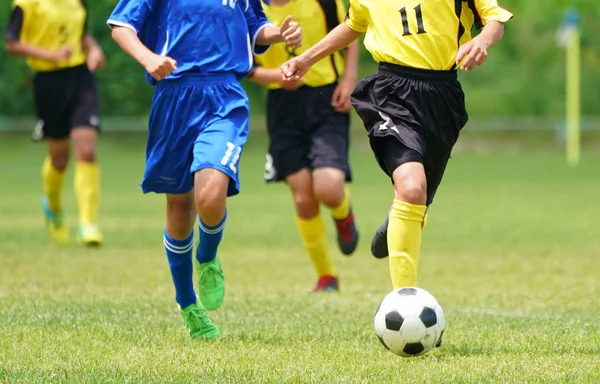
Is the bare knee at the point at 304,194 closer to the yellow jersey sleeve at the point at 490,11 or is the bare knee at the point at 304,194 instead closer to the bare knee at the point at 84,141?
the yellow jersey sleeve at the point at 490,11

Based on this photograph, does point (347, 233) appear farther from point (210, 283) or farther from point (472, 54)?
point (472, 54)

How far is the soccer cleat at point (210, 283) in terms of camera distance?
5883mm

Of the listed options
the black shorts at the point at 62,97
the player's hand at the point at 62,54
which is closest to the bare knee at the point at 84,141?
the black shorts at the point at 62,97

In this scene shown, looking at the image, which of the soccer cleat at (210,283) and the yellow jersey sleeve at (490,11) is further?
the soccer cleat at (210,283)

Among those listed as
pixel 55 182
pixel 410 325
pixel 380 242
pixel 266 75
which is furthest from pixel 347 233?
pixel 55 182

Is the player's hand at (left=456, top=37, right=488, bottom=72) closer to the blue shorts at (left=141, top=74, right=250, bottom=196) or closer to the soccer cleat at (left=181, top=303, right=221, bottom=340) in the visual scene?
the blue shorts at (left=141, top=74, right=250, bottom=196)

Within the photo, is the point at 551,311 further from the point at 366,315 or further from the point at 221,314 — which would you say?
the point at 221,314

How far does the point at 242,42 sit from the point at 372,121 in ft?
2.78

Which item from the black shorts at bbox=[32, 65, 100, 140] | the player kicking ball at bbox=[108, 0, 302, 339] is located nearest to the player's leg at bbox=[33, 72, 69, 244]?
the black shorts at bbox=[32, 65, 100, 140]

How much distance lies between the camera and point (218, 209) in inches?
223

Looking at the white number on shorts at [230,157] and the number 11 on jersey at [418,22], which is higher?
the number 11 on jersey at [418,22]

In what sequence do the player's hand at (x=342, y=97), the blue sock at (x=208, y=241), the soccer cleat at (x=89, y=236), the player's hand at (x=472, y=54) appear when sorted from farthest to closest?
the soccer cleat at (x=89, y=236), the player's hand at (x=342, y=97), the blue sock at (x=208, y=241), the player's hand at (x=472, y=54)

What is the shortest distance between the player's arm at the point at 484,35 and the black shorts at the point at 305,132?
254 cm

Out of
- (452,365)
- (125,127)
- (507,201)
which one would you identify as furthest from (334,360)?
(125,127)
